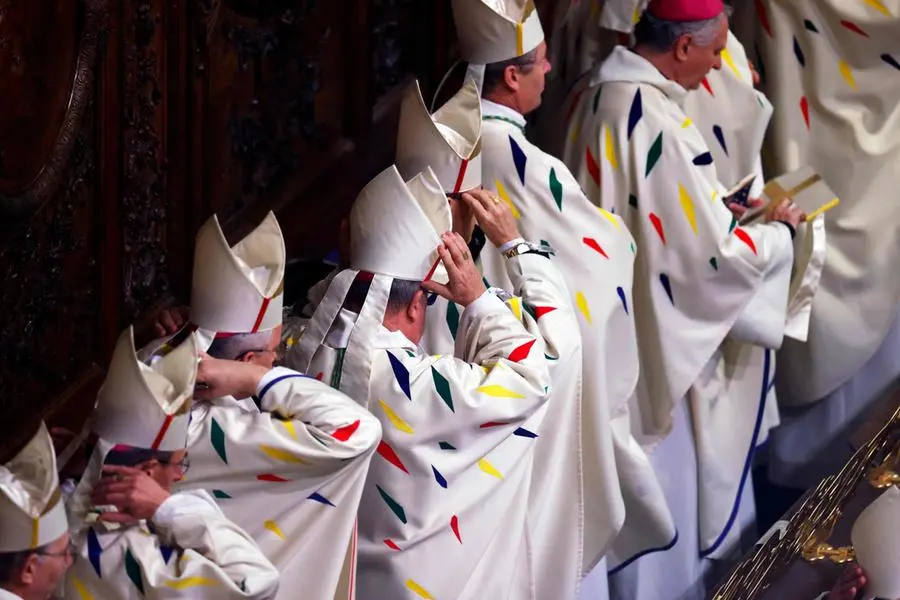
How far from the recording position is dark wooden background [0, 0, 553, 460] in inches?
143

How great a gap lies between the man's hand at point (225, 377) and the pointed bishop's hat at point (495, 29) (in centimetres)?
126

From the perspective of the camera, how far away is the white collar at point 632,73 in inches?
185

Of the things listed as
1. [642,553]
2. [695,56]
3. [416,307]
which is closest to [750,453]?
[642,553]

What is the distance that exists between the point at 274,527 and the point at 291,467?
19cm

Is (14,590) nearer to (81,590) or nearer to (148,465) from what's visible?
(81,590)

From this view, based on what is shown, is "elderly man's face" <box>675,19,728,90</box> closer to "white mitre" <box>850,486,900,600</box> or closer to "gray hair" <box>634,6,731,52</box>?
"gray hair" <box>634,6,731,52</box>

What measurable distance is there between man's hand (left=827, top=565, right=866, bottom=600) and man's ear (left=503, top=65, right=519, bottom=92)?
1.42 m

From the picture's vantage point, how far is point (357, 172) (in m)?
4.86

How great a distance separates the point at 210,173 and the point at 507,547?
1291mm

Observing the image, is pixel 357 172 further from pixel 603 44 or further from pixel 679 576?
pixel 679 576

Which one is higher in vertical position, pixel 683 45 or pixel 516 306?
pixel 683 45

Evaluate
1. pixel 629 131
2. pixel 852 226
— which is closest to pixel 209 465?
pixel 629 131

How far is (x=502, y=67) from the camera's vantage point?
4.04m

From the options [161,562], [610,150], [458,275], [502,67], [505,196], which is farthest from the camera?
[610,150]
